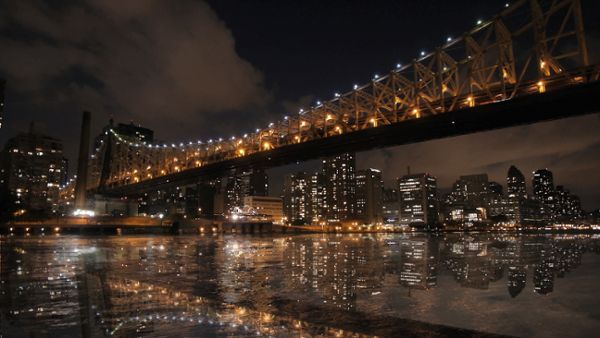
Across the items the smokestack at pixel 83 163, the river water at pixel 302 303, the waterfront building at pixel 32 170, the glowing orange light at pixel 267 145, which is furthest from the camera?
the waterfront building at pixel 32 170

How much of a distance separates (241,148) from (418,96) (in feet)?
153

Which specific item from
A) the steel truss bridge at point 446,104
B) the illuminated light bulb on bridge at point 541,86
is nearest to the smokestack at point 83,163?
the steel truss bridge at point 446,104

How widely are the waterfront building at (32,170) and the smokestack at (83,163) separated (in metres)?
63.1

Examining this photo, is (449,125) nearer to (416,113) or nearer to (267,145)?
(416,113)

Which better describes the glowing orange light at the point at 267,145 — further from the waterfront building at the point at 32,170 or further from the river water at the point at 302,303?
the waterfront building at the point at 32,170

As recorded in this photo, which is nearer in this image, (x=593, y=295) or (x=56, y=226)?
(x=593, y=295)

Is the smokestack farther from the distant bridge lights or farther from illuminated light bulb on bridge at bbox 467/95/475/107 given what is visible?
illuminated light bulb on bridge at bbox 467/95/475/107

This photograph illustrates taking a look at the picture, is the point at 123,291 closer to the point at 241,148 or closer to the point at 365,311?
the point at 365,311

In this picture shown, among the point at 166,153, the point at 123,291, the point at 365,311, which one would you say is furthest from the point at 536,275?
the point at 166,153

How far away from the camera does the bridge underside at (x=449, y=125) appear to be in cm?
4419

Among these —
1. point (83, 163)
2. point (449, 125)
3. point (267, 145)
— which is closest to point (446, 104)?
point (449, 125)

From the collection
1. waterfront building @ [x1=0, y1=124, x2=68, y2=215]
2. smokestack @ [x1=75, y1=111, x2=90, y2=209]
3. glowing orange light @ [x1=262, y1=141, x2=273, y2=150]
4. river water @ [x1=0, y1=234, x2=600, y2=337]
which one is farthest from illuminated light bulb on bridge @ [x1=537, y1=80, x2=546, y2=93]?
waterfront building @ [x1=0, y1=124, x2=68, y2=215]

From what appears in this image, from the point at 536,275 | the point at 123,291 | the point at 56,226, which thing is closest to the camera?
the point at 123,291

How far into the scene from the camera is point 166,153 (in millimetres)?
125688
